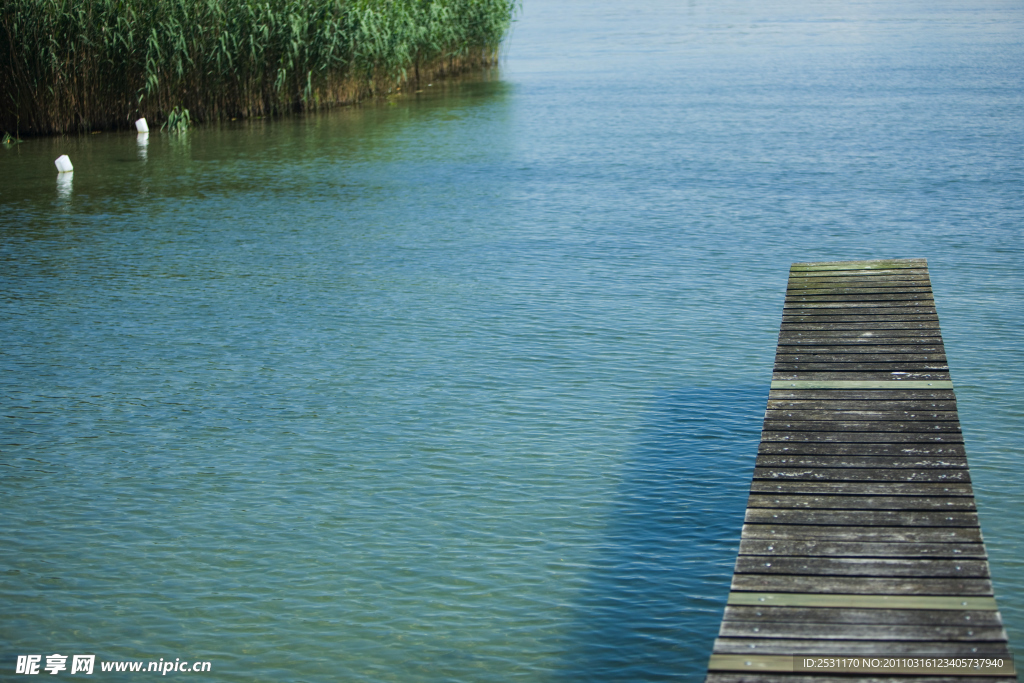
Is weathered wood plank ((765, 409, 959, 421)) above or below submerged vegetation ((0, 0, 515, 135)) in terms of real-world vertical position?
below

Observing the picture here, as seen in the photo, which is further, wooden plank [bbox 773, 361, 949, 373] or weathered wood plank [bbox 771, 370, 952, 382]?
wooden plank [bbox 773, 361, 949, 373]

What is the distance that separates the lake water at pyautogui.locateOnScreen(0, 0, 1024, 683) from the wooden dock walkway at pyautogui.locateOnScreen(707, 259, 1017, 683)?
1.61ft

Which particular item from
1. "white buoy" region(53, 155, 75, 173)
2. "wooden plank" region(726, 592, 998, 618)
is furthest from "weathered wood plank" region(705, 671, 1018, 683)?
"white buoy" region(53, 155, 75, 173)

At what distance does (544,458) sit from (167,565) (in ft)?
5.32

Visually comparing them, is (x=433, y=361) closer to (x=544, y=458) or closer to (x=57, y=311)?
(x=544, y=458)

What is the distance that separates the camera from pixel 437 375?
5.84 meters

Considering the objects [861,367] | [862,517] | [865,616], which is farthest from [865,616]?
[861,367]

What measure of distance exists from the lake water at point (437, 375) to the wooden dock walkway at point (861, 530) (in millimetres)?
492

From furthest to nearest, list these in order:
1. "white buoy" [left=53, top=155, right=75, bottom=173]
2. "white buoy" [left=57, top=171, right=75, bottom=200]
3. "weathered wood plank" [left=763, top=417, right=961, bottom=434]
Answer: "white buoy" [left=53, top=155, right=75, bottom=173] < "white buoy" [left=57, top=171, right=75, bottom=200] < "weathered wood plank" [left=763, top=417, right=961, bottom=434]

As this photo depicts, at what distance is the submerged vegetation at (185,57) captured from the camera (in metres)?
12.8

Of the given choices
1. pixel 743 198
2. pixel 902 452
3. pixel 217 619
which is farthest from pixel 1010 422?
pixel 743 198

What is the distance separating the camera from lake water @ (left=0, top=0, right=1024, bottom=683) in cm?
372

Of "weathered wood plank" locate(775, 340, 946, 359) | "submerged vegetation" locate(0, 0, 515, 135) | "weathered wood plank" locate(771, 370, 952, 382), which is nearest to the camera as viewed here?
"weathered wood plank" locate(771, 370, 952, 382)

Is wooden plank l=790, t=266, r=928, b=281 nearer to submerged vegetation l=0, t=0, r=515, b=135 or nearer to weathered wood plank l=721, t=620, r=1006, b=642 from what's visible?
weathered wood plank l=721, t=620, r=1006, b=642
